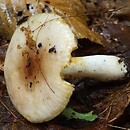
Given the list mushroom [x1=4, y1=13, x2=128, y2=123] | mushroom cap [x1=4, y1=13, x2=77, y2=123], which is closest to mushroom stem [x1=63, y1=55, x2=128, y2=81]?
mushroom [x1=4, y1=13, x2=128, y2=123]

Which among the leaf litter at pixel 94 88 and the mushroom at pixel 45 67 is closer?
the mushroom at pixel 45 67

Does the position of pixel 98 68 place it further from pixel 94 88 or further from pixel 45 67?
pixel 45 67

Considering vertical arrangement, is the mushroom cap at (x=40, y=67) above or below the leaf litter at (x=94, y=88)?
above

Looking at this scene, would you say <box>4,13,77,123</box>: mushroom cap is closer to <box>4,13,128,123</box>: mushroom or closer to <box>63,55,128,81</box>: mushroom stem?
<box>4,13,128,123</box>: mushroom

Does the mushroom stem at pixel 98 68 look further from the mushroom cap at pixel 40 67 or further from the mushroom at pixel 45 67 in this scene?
the mushroom cap at pixel 40 67

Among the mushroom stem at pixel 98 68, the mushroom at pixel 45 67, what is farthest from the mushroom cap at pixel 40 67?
the mushroom stem at pixel 98 68

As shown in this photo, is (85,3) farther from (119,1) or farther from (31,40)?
(31,40)

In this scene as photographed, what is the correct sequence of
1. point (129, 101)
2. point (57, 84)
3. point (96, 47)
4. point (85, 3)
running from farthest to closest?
point (85, 3), point (96, 47), point (129, 101), point (57, 84)

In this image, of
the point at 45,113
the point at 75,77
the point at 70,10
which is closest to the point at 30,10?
the point at 70,10
